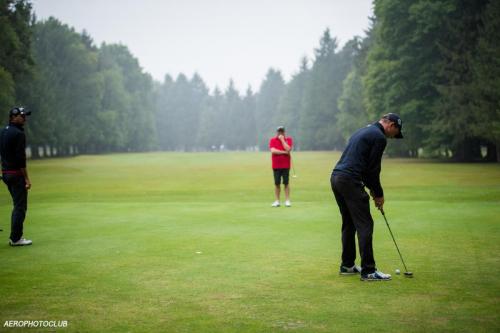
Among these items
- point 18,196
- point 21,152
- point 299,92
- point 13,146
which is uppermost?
point 299,92

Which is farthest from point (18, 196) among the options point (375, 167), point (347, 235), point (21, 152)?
point (375, 167)

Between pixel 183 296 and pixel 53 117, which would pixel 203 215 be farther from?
pixel 53 117

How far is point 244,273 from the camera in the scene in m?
8.23

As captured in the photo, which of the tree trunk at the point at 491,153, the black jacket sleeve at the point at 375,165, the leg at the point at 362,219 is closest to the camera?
the black jacket sleeve at the point at 375,165

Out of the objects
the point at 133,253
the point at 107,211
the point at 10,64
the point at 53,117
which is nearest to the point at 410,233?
the point at 133,253

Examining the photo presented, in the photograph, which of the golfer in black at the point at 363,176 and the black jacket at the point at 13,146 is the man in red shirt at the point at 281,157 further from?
the golfer in black at the point at 363,176

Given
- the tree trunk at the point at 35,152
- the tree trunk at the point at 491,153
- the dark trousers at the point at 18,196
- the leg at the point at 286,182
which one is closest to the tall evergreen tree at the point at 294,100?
the tree trunk at the point at 35,152

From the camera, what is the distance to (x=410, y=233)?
39.1ft

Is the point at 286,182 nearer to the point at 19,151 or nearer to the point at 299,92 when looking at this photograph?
the point at 19,151

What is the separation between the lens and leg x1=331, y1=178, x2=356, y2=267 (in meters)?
8.36

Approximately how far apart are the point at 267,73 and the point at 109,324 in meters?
160

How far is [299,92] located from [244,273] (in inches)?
5225

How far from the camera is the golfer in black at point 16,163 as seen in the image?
10969 millimetres

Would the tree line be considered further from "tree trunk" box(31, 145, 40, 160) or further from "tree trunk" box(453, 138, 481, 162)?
"tree trunk" box(31, 145, 40, 160)
